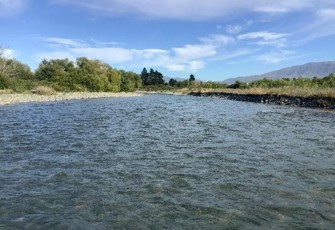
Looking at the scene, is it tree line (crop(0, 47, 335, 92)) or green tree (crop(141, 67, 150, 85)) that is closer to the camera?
tree line (crop(0, 47, 335, 92))

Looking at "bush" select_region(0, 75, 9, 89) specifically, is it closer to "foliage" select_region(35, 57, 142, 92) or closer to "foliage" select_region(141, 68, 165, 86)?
"foliage" select_region(35, 57, 142, 92)

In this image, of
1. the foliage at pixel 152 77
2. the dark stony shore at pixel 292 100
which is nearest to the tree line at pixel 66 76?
the dark stony shore at pixel 292 100

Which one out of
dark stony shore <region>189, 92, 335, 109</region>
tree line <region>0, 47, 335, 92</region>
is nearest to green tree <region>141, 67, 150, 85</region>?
tree line <region>0, 47, 335, 92</region>

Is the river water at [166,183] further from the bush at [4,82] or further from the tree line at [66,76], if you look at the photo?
the tree line at [66,76]

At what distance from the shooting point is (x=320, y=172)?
10.5m

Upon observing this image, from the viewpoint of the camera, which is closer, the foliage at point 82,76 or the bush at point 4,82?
the bush at point 4,82

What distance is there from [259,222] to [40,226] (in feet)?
12.4

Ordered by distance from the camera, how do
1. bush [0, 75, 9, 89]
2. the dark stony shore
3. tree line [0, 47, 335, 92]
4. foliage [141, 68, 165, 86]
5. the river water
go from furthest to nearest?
foliage [141, 68, 165, 86] → tree line [0, 47, 335, 92] → bush [0, 75, 9, 89] → the dark stony shore → the river water

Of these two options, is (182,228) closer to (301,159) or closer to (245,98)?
(301,159)

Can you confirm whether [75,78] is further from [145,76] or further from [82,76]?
[145,76]

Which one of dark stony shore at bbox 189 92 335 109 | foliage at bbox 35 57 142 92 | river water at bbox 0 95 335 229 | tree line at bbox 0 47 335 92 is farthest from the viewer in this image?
foliage at bbox 35 57 142 92

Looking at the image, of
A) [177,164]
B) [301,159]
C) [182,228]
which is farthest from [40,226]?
[301,159]

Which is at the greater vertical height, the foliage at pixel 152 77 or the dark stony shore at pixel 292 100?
the foliage at pixel 152 77

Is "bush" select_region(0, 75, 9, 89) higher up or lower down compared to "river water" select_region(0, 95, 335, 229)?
higher up
